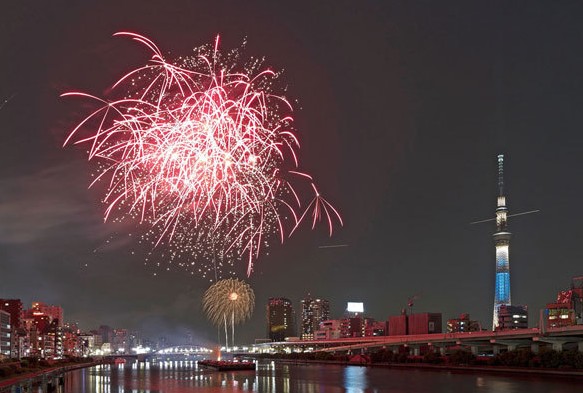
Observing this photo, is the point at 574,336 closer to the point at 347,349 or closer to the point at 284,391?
the point at 284,391

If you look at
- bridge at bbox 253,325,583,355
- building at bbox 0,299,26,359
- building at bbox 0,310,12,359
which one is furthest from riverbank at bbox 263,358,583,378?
building at bbox 0,299,26,359

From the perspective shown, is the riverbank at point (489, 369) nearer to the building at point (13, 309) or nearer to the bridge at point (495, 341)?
the bridge at point (495, 341)

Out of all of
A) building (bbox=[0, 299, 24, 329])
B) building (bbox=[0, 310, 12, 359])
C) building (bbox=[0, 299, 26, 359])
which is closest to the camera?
building (bbox=[0, 310, 12, 359])

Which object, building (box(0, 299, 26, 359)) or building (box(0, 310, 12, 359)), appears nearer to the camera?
building (box(0, 310, 12, 359))

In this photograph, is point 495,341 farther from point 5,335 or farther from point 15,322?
point 15,322

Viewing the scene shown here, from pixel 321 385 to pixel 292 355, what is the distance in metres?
121

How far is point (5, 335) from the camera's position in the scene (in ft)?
564

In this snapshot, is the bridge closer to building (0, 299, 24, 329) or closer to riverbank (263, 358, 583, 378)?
riverbank (263, 358, 583, 378)

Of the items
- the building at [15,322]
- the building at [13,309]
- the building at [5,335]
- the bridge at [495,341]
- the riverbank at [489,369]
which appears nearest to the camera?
the riverbank at [489,369]

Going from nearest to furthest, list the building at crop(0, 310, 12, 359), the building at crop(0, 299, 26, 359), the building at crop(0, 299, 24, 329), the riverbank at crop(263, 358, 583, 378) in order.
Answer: the riverbank at crop(263, 358, 583, 378)
the building at crop(0, 310, 12, 359)
the building at crop(0, 299, 26, 359)
the building at crop(0, 299, 24, 329)

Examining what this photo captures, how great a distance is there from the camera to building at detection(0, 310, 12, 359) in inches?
6550

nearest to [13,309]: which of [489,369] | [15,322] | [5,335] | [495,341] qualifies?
[15,322]

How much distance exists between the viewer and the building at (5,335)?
546 feet

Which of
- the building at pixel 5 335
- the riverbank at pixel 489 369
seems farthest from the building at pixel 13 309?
the riverbank at pixel 489 369
